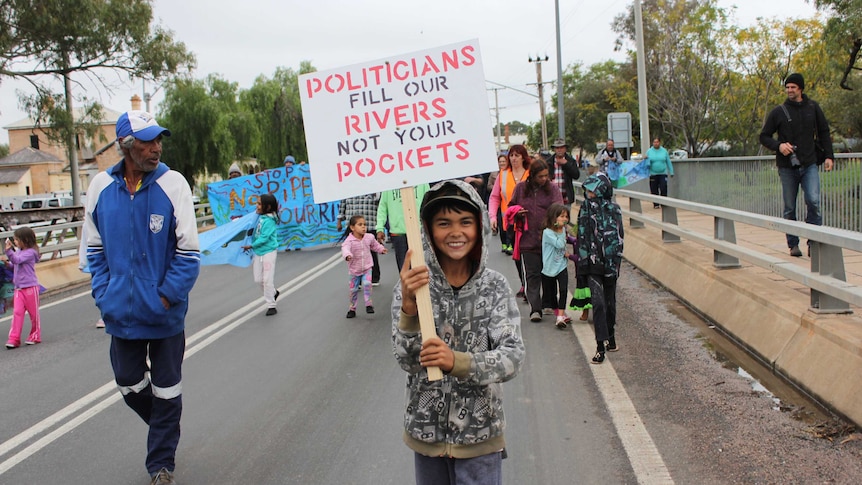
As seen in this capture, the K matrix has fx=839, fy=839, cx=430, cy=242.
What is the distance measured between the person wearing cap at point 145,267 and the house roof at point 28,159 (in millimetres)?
105324

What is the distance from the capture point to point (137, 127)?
185 inches

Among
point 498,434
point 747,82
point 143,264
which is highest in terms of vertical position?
point 747,82

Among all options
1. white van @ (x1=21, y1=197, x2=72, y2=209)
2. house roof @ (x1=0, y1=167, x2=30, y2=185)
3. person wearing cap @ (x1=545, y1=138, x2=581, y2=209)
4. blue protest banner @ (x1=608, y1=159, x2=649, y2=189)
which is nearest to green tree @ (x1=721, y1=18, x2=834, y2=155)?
blue protest banner @ (x1=608, y1=159, x2=649, y2=189)

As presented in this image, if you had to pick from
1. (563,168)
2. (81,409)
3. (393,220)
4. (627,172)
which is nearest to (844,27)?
(627,172)

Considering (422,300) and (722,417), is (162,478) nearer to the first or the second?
(422,300)

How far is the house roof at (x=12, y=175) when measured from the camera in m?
96.5

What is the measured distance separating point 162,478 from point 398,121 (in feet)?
8.69

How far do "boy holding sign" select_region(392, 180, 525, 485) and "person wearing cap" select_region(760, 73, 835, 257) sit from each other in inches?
293

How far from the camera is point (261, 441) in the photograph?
5641mm

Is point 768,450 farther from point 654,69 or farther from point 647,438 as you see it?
point 654,69

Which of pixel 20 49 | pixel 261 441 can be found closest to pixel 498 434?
pixel 261 441

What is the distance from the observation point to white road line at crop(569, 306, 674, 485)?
477cm

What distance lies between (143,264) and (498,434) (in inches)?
95.5

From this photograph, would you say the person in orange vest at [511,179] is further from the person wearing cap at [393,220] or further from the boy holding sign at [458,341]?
the boy holding sign at [458,341]
